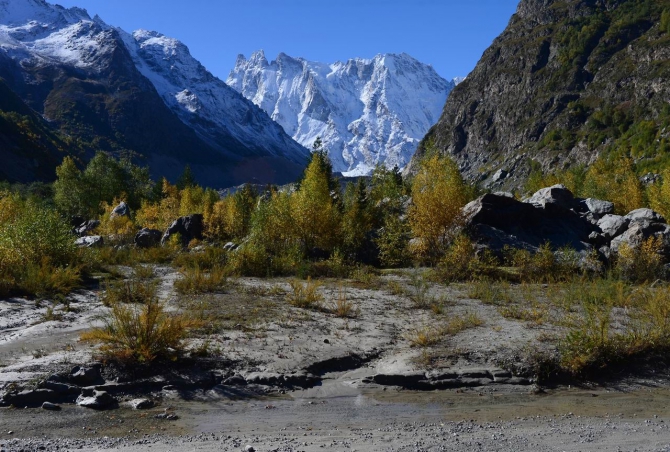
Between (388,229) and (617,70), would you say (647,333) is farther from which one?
(617,70)

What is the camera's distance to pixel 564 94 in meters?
129

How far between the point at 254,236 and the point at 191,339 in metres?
17.3

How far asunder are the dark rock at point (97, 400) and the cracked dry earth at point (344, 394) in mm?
128

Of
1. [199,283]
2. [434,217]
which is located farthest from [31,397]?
[434,217]

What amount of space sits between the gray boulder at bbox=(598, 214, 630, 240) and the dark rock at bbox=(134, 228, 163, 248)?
29.8m

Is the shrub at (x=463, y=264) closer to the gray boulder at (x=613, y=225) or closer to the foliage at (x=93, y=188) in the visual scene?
the gray boulder at (x=613, y=225)

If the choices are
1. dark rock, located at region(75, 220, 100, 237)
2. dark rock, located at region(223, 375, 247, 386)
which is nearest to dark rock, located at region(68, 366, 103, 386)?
dark rock, located at region(223, 375, 247, 386)

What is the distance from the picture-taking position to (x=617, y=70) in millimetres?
118938

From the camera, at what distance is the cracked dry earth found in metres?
7.94

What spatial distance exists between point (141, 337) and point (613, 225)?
26869mm

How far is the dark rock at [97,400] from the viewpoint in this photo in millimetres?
9008

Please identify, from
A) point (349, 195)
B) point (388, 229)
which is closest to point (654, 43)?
point (349, 195)

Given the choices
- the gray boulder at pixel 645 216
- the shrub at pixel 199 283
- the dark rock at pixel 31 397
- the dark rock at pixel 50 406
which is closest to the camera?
the dark rock at pixel 50 406

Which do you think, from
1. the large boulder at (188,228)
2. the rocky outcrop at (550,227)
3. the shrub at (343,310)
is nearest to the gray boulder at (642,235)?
the rocky outcrop at (550,227)
